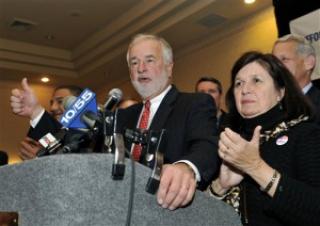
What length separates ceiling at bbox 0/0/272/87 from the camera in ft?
17.0

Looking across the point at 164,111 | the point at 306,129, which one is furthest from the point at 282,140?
the point at 164,111

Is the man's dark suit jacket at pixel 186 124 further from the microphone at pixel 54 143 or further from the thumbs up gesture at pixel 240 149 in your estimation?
the microphone at pixel 54 143

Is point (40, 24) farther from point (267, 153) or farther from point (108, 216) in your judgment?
point (108, 216)

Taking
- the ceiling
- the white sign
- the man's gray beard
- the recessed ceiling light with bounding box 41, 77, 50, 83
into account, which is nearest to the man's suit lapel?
the man's gray beard

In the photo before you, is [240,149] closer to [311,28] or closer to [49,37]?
[311,28]

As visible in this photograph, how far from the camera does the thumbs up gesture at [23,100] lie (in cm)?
152

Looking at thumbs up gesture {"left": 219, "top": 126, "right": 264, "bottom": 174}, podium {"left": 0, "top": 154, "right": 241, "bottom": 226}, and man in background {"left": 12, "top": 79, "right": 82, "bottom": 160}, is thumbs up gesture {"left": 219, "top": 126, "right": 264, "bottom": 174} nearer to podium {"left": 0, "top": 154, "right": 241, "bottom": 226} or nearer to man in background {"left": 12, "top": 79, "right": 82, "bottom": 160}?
podium {"left": 0, "top": 154, "right": 241, "bottom": 226}

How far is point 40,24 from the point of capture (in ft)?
20.0

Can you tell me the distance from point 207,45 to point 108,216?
17.7 ft

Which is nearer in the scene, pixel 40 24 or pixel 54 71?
pixel 40 24

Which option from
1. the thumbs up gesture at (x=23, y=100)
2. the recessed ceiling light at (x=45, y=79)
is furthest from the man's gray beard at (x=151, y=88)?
the recessed ceiling light at (x=45, y=79)

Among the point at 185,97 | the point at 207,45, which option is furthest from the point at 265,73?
the point at 207,45

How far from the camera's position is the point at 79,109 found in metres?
0.97

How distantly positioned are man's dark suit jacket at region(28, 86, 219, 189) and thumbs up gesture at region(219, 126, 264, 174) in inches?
2.2
